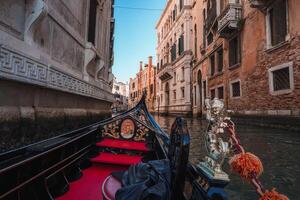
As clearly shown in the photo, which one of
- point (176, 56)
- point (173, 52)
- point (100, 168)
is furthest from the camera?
point (173, 52)

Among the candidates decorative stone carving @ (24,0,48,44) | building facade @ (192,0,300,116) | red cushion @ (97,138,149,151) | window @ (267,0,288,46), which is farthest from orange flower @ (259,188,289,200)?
window @ (267,0,288,46)

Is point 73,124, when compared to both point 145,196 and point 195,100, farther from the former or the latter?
point 195,100

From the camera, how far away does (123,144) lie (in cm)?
253

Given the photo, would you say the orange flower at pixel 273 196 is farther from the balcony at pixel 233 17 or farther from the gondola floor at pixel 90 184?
the balcony at pixel 233 17

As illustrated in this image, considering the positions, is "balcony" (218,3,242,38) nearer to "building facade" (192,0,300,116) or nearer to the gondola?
"building facade" (192,0,300,116)

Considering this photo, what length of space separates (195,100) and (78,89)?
40.3 ft

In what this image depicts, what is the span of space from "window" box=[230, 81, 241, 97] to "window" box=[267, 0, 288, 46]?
2.47 m

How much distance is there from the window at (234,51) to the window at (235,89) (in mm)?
974

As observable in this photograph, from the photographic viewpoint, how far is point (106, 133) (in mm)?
2795

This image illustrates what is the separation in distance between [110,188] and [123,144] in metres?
1.07

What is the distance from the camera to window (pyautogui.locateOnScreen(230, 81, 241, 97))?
885 cm

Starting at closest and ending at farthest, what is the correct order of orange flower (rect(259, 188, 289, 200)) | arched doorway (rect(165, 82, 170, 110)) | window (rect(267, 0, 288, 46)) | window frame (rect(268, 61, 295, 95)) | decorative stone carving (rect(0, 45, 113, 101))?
orange flower (rect(259, 188, 289, 200)) < decorative stone carving (rect(0, 45, 113, 101)) < window frame (rect(268, 61, 295, 95)) < window (rect(267, 0, 288, 46)) < arched doorway (rect(165, 82, 170, 110))

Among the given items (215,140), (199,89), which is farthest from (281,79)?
(199,89)

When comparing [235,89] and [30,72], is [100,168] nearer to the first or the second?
[30,72]
